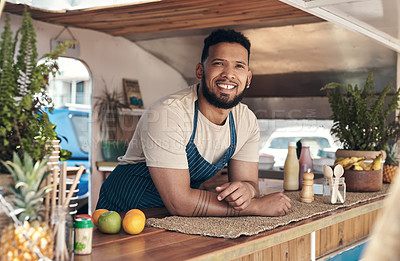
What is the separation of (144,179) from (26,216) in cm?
124

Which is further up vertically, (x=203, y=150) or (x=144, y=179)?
(x=203, y=150)

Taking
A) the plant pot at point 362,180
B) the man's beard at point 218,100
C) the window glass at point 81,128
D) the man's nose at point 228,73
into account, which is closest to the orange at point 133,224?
the man's beard at point 218,100

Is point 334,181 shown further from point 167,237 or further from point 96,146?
point 96,146

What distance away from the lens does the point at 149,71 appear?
6500 mm

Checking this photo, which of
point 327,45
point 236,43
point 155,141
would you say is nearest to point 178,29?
point 327,45

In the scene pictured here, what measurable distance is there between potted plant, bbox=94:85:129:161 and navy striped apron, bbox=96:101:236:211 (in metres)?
3.34

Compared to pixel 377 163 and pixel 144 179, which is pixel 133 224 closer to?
pixel 144 179

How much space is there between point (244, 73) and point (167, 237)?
101cm

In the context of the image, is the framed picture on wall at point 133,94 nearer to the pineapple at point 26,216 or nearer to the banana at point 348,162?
the banana at point 348,162

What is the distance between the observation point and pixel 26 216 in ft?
3.63

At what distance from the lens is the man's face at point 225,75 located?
7.38 feet

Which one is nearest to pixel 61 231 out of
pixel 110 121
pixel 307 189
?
pixel 307 189

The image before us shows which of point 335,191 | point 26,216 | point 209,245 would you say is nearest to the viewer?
point 26,216

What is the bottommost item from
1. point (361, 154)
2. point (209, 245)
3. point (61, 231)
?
point (209, 245)
